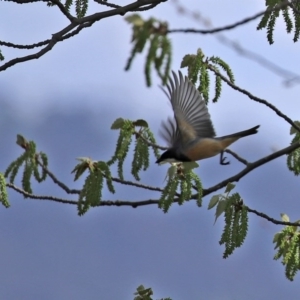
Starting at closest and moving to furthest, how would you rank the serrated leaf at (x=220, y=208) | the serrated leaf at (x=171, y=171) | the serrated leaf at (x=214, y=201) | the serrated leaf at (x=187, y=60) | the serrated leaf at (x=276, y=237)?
the serrated leaf at (x=171, y=171) → the serrated leaf at (x=220, y=208) → the serrated leaf at (x=214, y=201) → the serrated leaf at (x=187, y=60) → the serrated leaf at (x=276, y=237)

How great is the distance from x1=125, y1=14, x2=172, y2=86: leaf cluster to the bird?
92.1 inches

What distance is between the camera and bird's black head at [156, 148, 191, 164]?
5.63 meters

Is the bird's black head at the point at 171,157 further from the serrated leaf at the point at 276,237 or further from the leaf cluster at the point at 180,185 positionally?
the serrated leaf at the point at 276,237

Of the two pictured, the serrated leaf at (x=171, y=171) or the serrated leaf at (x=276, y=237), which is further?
the serrated leaf at (x=276, y=237)

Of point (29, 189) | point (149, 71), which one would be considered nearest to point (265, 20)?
point (29, 189)

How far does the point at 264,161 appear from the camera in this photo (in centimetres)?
470

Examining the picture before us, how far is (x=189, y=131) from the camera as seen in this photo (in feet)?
19.2

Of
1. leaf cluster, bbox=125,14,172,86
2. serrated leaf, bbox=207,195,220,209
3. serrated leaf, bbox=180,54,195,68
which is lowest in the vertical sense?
leaf cluster, bbox=125,14,172,86

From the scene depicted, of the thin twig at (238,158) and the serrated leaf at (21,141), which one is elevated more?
the serrated leaf at (21,141)

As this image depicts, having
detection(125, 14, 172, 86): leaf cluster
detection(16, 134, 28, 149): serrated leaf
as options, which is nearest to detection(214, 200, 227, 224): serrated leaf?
detection(16, 134, 28, 149): serrated leaf

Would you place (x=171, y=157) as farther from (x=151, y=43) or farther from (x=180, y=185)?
(x=151, y=43)

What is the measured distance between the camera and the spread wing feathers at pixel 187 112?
5668 mm

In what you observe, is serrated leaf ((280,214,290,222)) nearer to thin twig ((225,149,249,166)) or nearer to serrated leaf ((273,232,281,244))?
serrated leaf ((273,232,281,244))

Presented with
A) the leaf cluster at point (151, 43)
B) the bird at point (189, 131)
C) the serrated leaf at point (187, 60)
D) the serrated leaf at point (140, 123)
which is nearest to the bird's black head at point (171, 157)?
the bird at point (189, 131)
